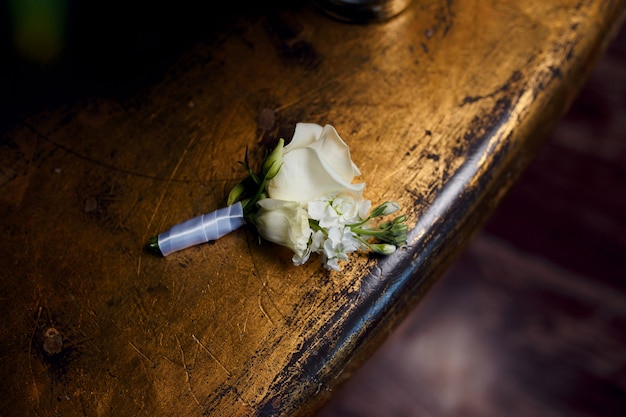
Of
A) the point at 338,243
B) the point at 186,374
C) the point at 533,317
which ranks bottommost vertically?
the point at 533,317

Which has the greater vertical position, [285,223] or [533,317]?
[285,223]

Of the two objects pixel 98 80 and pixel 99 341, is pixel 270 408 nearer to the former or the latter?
pixel 99 341

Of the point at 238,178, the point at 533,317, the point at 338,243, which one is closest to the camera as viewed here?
the point at 338,243

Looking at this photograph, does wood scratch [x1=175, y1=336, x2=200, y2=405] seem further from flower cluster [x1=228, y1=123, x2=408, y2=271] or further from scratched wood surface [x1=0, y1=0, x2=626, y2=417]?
flower cluster [x1=228, y1=123, x2=408, y2=271]

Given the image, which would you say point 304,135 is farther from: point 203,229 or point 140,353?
point 140,353

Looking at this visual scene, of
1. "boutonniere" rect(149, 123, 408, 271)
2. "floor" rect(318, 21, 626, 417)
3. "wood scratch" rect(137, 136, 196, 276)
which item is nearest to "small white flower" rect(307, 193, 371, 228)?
"boutonniere" rect(149, 123, 408, 271)

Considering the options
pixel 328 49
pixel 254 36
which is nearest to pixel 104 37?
pixel 254 36

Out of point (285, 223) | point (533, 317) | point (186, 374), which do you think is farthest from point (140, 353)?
point (533, 317)
